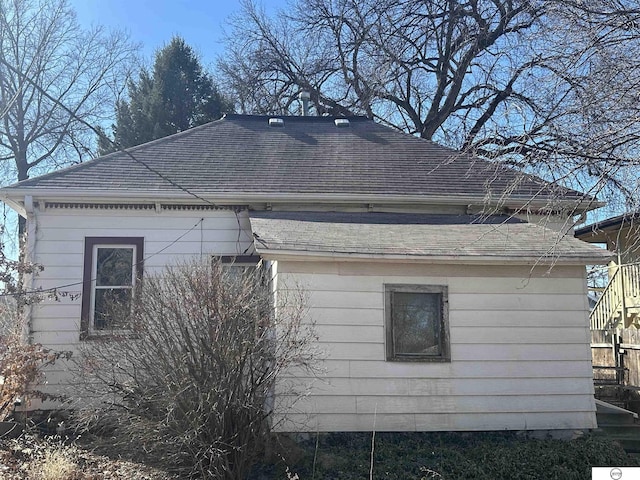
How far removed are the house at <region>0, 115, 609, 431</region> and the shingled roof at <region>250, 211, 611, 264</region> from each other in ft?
0.10

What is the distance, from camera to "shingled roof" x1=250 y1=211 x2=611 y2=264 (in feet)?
26.7

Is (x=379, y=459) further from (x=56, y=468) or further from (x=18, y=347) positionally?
(x=18, y=347)

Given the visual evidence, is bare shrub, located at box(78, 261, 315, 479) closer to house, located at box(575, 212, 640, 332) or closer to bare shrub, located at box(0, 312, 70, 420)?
bare shrub, located at box(0, 312, 70, 420)

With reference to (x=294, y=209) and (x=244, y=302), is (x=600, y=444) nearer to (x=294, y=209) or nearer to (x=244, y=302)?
(x=244, y=302)

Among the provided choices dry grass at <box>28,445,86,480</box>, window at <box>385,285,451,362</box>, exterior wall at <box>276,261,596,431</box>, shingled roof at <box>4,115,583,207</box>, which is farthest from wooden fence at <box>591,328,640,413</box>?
dry grass at <box>28,445,86,480</box>

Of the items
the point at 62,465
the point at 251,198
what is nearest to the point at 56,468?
the point at 62,465

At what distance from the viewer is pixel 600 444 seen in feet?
25.4

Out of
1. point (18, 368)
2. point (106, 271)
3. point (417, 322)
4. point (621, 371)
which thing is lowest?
point (621, 371)

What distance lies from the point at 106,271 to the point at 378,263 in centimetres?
465

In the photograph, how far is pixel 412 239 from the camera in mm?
8820

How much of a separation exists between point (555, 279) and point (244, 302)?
4776 mm

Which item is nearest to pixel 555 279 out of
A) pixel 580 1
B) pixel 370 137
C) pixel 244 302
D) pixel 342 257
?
pixel 342 257

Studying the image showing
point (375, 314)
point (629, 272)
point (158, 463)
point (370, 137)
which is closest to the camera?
point (158, 463)

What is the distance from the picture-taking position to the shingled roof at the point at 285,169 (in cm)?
1015
